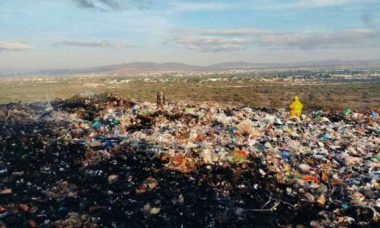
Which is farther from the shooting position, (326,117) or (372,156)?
(326,117)

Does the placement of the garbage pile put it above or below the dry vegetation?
above

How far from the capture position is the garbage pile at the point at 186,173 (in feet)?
17.7

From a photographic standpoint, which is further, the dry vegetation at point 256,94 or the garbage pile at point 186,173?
the dry vegetation at point 256,94

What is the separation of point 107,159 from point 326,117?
24.8 ft

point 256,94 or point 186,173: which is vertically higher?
point 186,173

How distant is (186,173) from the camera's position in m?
6.68

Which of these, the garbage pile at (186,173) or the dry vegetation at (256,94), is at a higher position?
the garbage pile at (186,173)

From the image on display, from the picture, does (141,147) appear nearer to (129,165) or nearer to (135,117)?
(129,165)

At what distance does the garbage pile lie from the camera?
5410 mm

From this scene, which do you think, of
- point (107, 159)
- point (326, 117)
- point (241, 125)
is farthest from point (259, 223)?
Answer: point (326, 117)

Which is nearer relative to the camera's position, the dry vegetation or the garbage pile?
the garbage pile

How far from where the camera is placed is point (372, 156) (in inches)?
305

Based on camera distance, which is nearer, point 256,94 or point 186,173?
point 186,173

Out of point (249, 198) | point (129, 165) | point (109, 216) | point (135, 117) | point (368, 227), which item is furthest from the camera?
point (135, 117)
